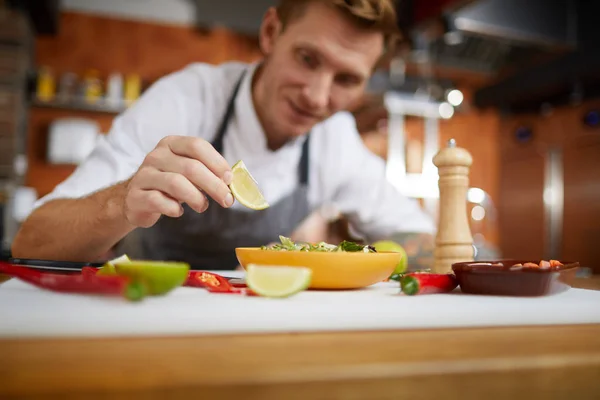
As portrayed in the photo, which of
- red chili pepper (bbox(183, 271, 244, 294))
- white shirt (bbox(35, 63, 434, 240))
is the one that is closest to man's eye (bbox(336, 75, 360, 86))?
white shirt (bbox(35, 63, 434, 240))

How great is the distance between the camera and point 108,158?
1.19 metres

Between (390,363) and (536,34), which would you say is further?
(536,34)

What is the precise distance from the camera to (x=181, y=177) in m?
0.64

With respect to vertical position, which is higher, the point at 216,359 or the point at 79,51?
the point at 79,51

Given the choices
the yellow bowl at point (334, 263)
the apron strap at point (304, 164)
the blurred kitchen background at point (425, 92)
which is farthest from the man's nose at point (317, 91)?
the blurred kitchen background at point (425, 92)

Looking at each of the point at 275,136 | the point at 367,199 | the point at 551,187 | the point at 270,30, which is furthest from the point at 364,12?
the point at 551,187

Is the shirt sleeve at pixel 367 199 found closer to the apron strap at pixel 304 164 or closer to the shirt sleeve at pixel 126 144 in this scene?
the apron strap at pixel 304 164

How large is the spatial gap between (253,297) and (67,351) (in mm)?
245

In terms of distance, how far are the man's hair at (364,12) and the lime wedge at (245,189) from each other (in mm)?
862

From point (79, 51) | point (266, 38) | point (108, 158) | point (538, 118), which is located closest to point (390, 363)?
point (108, 158)

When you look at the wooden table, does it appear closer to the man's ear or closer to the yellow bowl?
the yellow bowl

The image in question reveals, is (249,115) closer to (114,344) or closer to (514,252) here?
(114,344)

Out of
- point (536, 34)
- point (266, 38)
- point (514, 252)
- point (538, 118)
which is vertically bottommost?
point (514, 252)

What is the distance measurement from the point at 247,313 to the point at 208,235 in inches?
48.7
